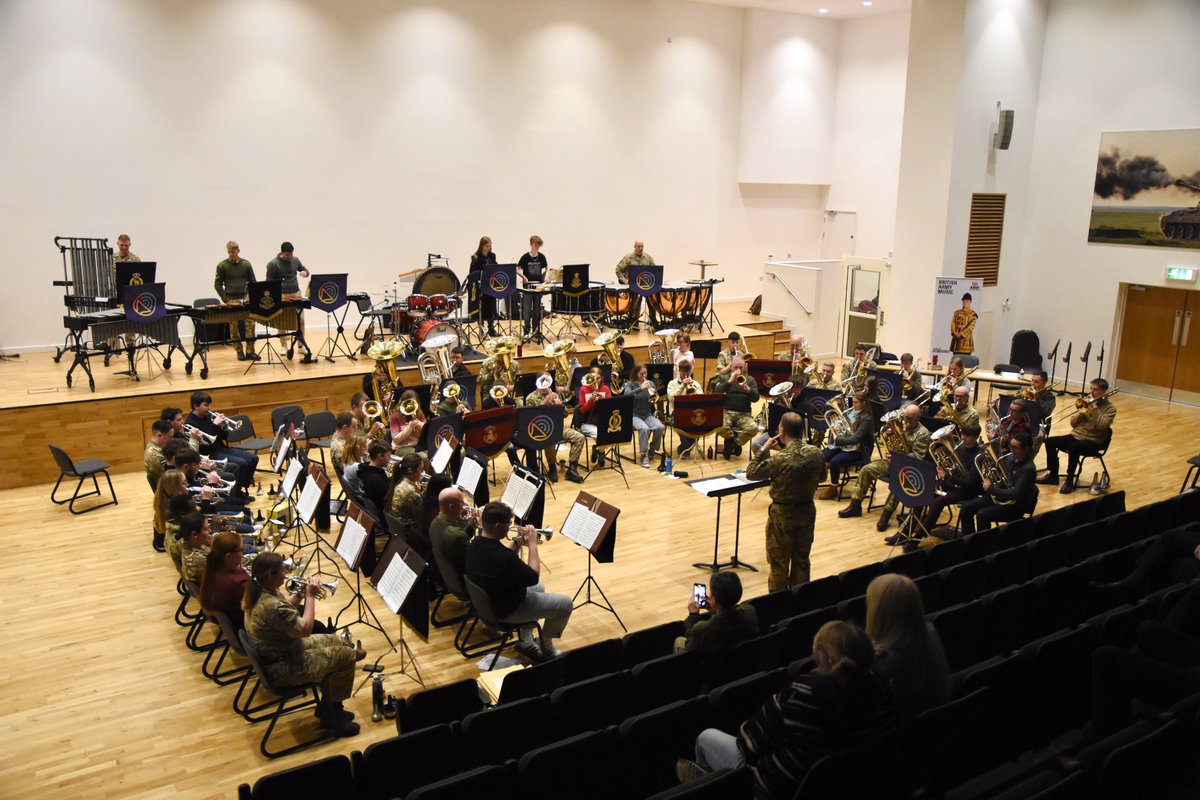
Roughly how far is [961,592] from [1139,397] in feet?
37.8

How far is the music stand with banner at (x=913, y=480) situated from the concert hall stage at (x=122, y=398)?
6.48m

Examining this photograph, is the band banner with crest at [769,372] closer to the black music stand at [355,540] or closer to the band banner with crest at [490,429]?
the band banner with crest at [490,429]

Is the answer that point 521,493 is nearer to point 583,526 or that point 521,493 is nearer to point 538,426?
point 583,526

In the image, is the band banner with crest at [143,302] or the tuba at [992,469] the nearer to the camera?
the tuba at [992,469]

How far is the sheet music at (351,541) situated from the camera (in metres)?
6.30

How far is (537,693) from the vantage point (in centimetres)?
499

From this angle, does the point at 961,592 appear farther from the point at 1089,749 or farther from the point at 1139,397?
the point at 1139,397

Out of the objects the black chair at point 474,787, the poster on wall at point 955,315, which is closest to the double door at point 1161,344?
the poster on wall at point 955,315

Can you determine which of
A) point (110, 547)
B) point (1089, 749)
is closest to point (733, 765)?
point (1089, 749)

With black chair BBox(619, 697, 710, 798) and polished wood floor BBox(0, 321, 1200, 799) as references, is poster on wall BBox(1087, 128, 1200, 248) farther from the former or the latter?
black chair BBox(619, 697, 710, 798)

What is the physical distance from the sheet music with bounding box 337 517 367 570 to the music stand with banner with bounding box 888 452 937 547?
16.1 ft

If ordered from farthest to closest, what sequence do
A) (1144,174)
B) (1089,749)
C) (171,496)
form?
1. (1144,174)
2. (171,496)
3. (1089,749)

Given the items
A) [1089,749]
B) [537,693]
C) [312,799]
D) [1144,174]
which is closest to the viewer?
[312,799]

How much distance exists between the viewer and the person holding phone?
496cm
